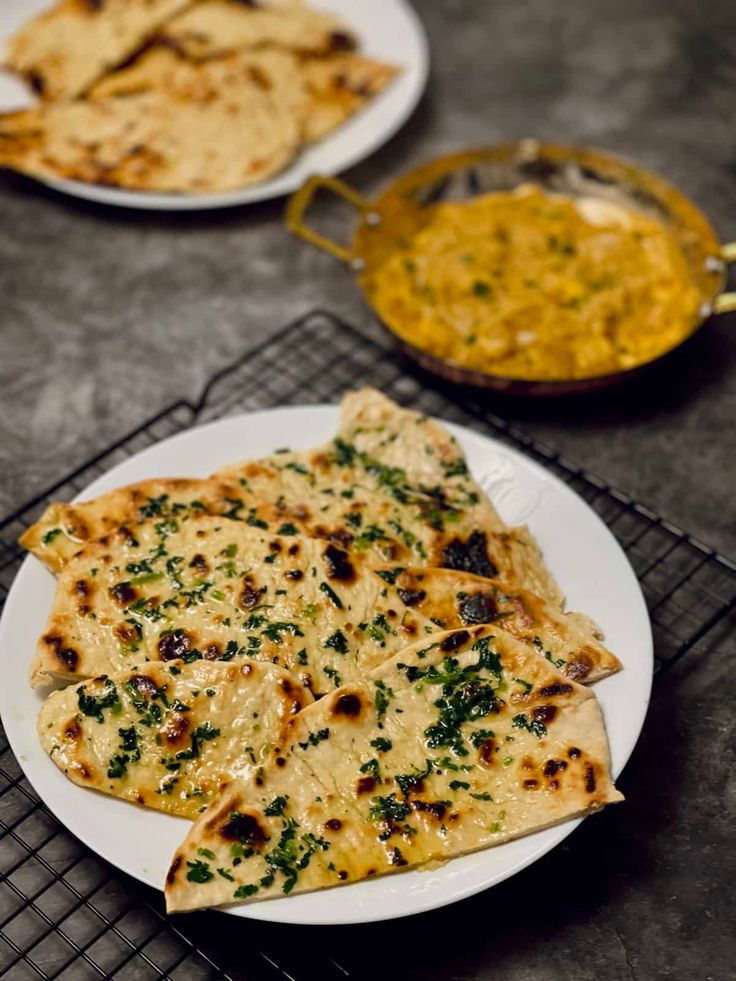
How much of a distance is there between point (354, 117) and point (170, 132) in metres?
0.92

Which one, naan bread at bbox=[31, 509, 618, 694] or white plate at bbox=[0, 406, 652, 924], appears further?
naan bread at bbox=[31, 509, 618, 694]

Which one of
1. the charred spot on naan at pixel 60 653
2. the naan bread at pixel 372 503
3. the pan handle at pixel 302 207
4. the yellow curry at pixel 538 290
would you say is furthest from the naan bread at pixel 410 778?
the pan handle at pixel 302 207

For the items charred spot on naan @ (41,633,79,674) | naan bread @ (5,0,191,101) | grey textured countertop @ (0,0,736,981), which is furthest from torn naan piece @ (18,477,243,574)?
naan bread @ (5,0,191,101)

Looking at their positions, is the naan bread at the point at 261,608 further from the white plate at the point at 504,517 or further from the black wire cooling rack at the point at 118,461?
the black wire cooling rack at the point at 118,461

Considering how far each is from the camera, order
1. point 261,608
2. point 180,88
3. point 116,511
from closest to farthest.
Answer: point 261,608, point 116,511, point 180,88

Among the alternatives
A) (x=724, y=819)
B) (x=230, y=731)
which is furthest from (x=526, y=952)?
(x=230, y=731)

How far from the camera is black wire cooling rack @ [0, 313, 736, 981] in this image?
2.95 meters

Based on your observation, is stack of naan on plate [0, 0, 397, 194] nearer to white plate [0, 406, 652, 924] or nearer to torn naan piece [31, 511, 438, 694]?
white plate [0, 406, 652, 924]

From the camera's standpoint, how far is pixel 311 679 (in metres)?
3.04

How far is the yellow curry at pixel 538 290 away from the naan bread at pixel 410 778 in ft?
5.35

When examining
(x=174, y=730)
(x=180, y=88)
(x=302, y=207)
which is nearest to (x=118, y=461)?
(x=302, y=207)

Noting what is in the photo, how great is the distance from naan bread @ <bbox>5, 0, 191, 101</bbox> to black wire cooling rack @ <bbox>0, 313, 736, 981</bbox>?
1939mm

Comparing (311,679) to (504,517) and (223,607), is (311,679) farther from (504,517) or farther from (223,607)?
(504,517)

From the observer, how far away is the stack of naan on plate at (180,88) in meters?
5.22
